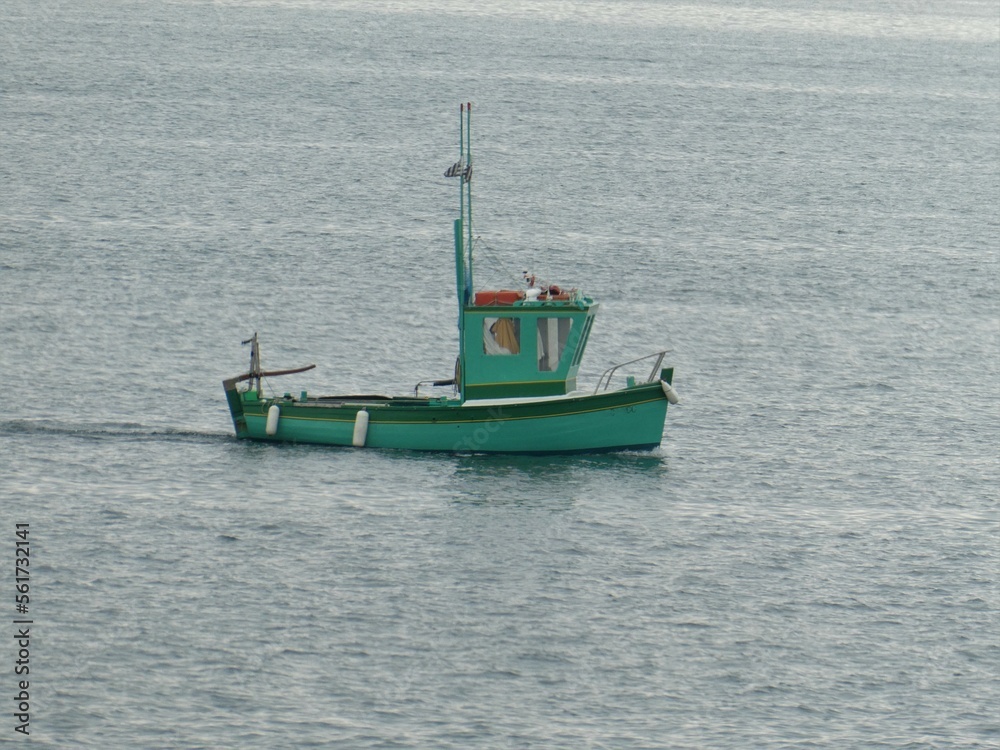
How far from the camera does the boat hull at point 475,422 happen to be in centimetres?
5612

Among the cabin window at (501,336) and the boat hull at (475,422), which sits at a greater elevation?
the cabin window at (501,336)

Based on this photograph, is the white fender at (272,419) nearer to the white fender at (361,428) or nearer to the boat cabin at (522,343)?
the white fender at (361,428)

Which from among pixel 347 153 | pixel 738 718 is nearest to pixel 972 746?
pixel 738 718

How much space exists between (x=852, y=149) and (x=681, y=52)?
6279cm

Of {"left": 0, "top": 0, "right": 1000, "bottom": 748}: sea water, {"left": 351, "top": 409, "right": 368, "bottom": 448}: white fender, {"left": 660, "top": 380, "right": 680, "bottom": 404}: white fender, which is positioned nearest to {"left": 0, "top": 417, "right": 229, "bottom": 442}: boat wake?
{"left": 0, "top": 0, "right": 1000, "bottom": 748}: sea water

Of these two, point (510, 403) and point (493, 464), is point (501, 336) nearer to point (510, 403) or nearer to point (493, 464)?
point (510, 403)

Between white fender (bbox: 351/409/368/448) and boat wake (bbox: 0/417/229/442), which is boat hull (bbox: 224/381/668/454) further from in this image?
boat wake (bbox: 0/417/229/442)

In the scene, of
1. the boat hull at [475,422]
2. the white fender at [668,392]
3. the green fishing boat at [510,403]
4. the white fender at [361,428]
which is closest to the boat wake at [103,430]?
the boat hull at [475,422]

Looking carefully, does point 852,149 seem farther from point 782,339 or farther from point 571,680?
point 571,680

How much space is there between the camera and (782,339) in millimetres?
78250

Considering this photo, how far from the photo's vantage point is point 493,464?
2226 inches

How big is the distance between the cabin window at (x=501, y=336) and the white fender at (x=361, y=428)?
440cm

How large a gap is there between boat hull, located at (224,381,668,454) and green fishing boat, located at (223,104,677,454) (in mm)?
32

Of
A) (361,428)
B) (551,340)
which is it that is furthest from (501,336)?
(361,428)
